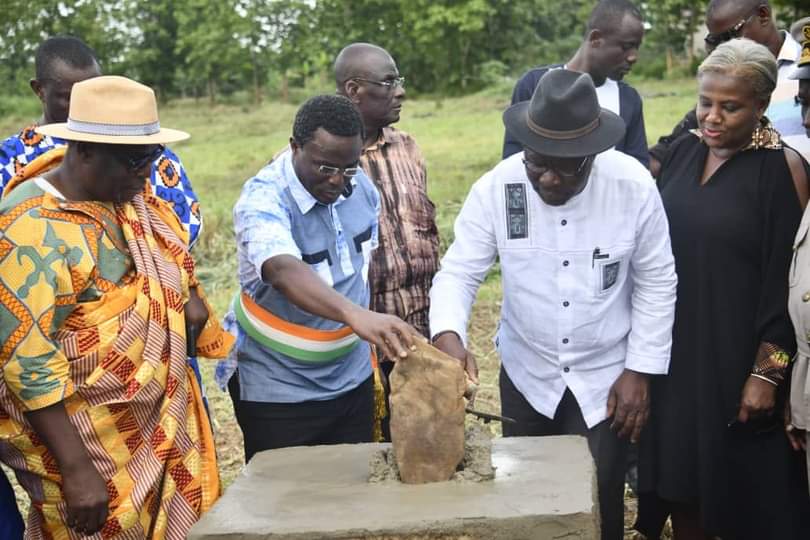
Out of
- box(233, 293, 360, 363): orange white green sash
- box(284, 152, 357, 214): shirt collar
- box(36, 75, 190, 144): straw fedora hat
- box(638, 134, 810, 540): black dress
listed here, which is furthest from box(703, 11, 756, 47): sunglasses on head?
box(36, 75, 190, 144): straw fedora hat

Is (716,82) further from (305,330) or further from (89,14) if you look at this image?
(89,14)

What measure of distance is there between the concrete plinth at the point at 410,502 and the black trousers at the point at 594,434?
1.01 ft

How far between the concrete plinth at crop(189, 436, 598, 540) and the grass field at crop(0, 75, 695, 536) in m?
2.20

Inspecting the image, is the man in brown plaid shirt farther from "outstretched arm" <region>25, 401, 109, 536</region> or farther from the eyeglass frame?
"outstretched arm" <region>25, 401, 109, 536</region>

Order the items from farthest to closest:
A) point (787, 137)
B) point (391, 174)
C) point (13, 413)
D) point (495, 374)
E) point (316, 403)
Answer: point (495, 374) < point (391, 174) < point (787, 137) < point (316, 403) < point (13, 413)

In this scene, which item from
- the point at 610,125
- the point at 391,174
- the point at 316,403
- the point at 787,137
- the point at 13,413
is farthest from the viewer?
the point at 391,174

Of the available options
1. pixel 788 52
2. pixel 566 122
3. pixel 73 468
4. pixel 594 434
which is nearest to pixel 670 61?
pixel 788 52

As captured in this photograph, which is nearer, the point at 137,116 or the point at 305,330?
the point at 137,116

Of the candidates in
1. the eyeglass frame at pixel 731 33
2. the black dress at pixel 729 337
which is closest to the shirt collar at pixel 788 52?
the eyeglass frame at pixel 731 33

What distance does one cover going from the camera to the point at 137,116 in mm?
2840

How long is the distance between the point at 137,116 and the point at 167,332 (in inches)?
24.7

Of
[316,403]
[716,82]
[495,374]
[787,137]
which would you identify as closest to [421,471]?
[316,403]

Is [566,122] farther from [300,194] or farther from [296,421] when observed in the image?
[296,421]

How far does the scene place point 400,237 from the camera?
4.18 meters
